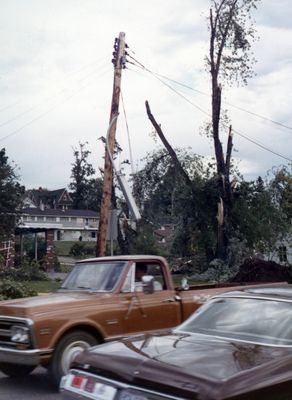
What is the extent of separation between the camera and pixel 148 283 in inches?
329

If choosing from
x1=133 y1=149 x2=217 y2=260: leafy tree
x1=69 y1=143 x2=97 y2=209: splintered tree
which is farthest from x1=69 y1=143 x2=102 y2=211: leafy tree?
x1=133 y1=149 x2=217 y2=260: leafy tree

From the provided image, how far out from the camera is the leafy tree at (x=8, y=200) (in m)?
30.4

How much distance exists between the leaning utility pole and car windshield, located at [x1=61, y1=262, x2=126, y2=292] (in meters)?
9.96

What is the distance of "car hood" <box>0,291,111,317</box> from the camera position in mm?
7668

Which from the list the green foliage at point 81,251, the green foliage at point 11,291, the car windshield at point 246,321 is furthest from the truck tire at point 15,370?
the green foliage at point 81,251

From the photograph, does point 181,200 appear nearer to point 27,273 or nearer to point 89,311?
point 27,273

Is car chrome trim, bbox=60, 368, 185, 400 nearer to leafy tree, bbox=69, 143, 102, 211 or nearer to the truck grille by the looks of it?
the truck grille

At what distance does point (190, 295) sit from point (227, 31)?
2612 centimetres

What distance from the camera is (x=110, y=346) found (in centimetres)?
498

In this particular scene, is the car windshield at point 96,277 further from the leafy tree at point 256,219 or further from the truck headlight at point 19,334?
the leafy tree at point 256,219

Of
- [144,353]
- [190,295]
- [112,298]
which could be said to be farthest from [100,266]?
[144,353]

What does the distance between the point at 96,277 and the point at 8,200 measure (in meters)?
22.7

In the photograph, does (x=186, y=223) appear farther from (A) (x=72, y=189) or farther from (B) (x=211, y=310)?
(A) (x=72, y=189)

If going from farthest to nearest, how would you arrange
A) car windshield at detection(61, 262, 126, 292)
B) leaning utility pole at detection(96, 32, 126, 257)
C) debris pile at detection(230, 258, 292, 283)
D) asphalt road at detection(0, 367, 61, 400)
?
debris pile at detection(230, 258, 292, 283) → leaning utility pole at detection(96, 32, 126, 257) → car windshield at detection(61, 262, 126, 292) → asphalt road at detection(0, 367, 61, 400)
